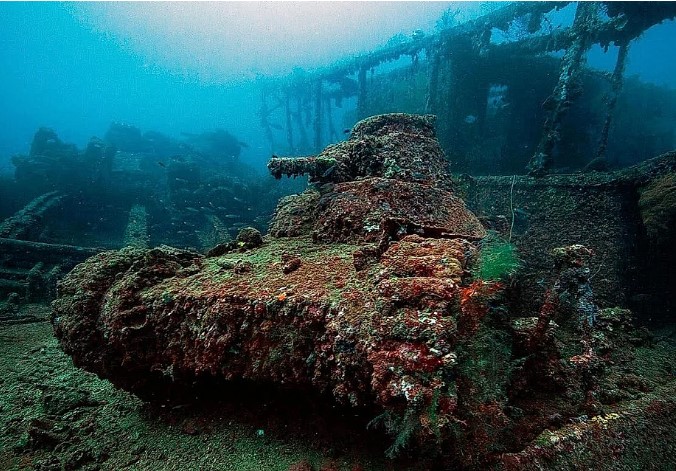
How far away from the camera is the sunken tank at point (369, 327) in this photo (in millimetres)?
1422

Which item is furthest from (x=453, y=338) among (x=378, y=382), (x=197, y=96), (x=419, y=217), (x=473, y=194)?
(x=197, y=96)

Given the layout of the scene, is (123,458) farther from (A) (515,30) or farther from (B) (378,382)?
(A) (515,30)

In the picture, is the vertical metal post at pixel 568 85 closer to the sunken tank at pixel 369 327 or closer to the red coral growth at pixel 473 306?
the sunken tank at pixel 369 327

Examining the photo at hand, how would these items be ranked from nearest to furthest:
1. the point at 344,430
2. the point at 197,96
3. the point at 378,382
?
the point at 378,382 < the point at 344,430 < the point at 197,96

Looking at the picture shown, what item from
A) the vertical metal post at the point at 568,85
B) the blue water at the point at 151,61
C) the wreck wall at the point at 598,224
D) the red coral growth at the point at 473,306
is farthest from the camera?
the blue water at the point at 151,61

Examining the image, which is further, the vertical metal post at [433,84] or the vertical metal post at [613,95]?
the vertical metal post at [433,84]

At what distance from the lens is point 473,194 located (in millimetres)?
8180

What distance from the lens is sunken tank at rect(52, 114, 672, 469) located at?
1422 mm

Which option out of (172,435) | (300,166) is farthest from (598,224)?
(172,435)

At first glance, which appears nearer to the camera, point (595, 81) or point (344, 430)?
point (344, 430)

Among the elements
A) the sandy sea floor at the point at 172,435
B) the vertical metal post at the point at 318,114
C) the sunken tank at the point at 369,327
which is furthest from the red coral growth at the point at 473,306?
the vertical metal post at the point at 318,114

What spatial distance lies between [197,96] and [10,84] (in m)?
81.1

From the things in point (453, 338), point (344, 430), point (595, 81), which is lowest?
point (344, 430)

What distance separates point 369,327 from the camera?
1.53 metres
